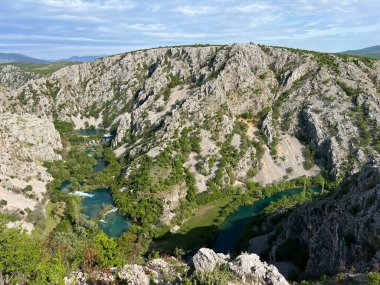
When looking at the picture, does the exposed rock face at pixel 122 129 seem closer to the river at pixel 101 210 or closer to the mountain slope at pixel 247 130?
the mountain slope at pixel 247 130

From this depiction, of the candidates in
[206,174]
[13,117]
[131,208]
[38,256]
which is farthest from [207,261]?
[13,117]

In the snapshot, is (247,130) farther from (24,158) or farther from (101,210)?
(24,158)

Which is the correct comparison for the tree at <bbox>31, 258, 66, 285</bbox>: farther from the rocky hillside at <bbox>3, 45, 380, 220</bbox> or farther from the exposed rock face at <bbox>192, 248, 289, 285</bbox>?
the rocky hillside at <bbox>3, 45, 380, 220</bbox>

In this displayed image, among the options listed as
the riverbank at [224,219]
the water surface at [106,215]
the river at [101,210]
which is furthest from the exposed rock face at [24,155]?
the riverbank at [224,219]

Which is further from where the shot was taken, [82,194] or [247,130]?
[247,130]

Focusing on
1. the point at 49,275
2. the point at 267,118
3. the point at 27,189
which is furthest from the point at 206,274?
the point at 267,118

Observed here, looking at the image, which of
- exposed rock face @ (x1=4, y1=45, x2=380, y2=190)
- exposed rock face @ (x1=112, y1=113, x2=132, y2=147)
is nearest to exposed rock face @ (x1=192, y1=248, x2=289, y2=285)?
exposed rock face @ (x1=4, y1=45, x2=380, y2=190)
